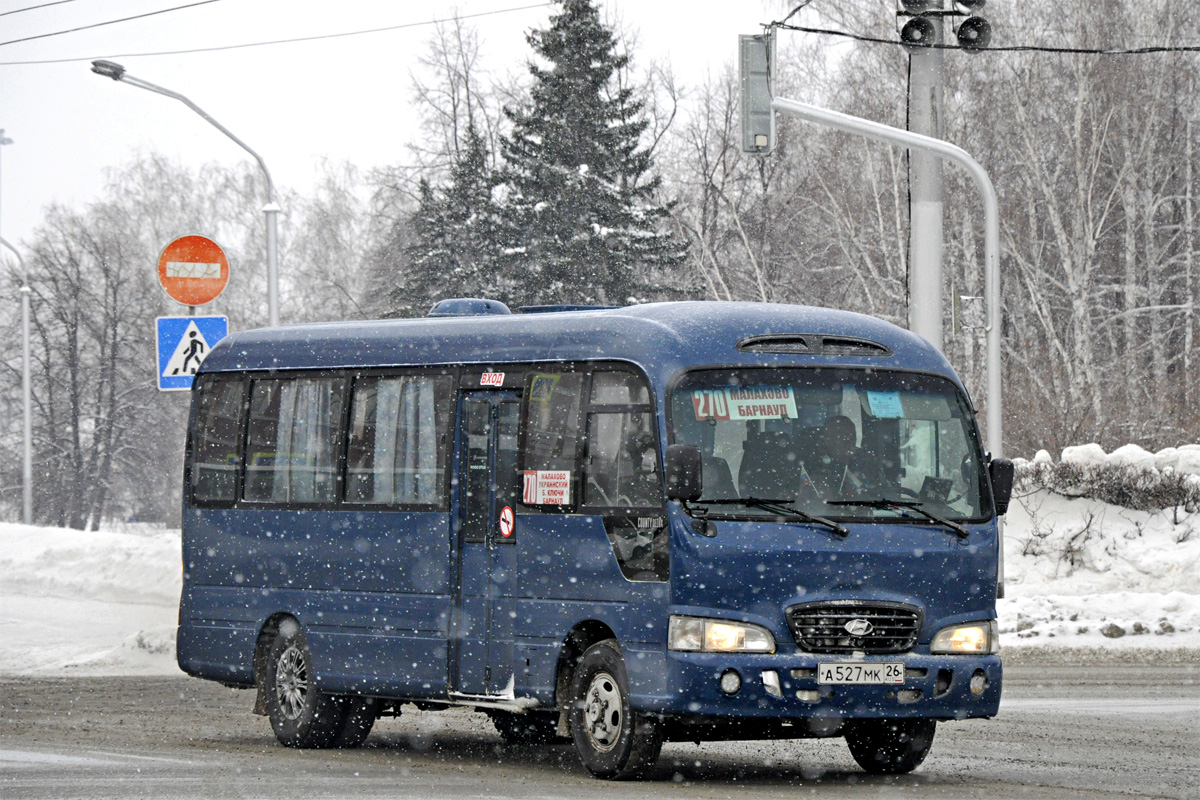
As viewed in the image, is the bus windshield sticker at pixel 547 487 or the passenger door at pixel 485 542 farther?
the passenger door at pixel 485 542

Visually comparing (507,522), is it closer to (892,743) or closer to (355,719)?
(355,719)

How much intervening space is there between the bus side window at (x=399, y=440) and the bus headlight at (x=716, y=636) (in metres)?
2.61

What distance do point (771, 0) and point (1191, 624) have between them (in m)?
28.7

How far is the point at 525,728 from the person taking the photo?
1370 cm

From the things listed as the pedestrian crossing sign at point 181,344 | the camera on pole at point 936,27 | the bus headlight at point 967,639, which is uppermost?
the camera on pole at point 936,27

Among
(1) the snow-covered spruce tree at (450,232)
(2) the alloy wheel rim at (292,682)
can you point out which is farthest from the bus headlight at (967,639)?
(1) the snow-covered spruce tree at (450,232)

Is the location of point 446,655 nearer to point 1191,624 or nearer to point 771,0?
point 1191,624

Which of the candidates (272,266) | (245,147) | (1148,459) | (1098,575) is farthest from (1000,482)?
(245,147)

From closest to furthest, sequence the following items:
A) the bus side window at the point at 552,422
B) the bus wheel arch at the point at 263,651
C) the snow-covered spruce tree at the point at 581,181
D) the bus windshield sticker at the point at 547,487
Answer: the bus windshield sticker at the point at 547,487
the bus side window at the point at 552,422
the bus wheel arch at the point at 263,651
the snow-covered spruce tree at the point at 581,181

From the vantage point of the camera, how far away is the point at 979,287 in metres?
49.8

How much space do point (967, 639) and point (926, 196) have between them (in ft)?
34.5

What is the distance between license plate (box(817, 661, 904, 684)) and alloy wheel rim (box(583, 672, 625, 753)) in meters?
1.18

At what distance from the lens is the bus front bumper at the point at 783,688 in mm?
10422

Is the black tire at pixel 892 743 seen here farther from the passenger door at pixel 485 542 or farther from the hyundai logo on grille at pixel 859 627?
the passenger door at pixel 485 542
